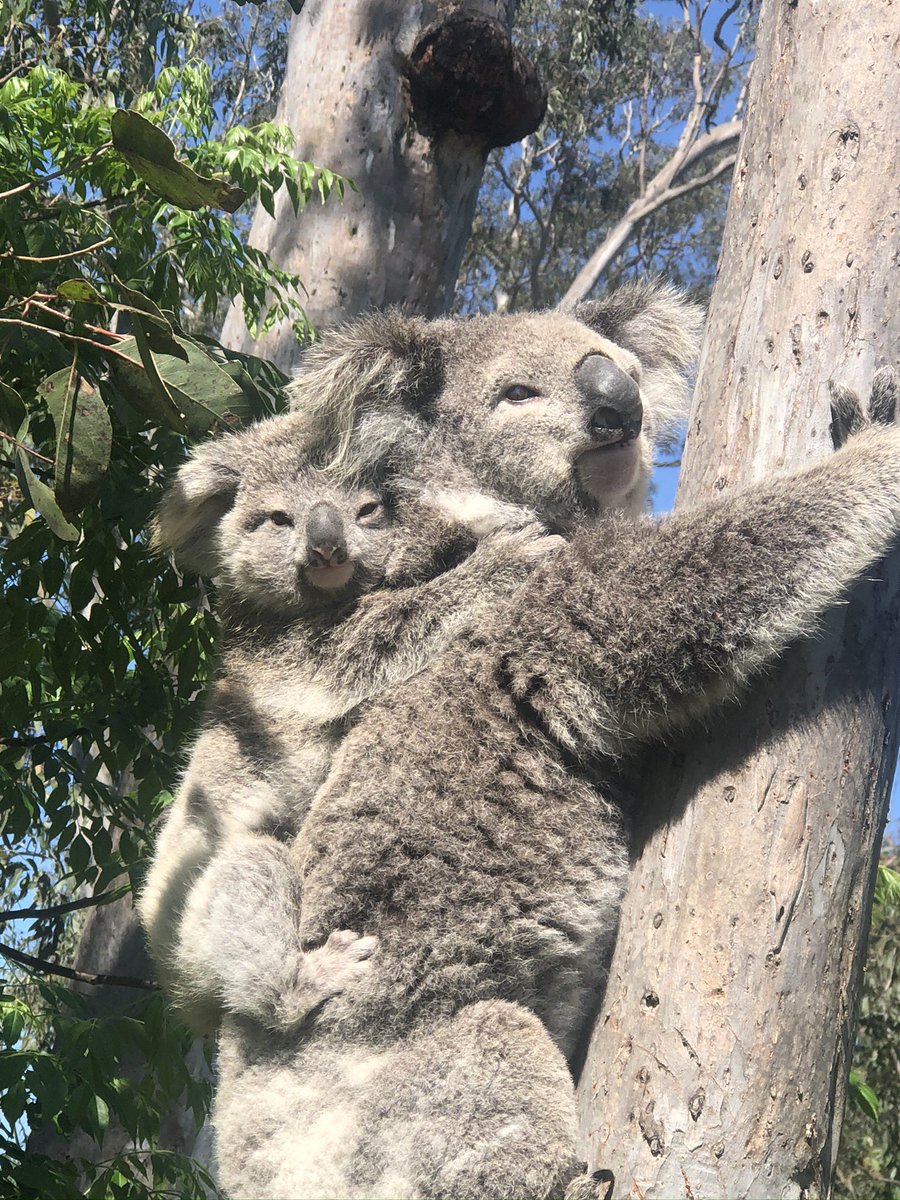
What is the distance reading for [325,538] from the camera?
294 centimetres

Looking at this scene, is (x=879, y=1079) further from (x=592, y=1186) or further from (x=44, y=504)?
(x=44, y=504)

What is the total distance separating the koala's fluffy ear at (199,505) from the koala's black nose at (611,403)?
3.33ft

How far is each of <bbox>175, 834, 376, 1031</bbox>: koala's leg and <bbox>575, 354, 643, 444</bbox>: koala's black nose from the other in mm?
1330

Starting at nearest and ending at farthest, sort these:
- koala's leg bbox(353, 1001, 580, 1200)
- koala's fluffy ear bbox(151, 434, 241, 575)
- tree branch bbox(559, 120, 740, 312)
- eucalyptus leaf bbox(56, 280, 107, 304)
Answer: koala's leg bbox(353, 1001, 580, 1200)
eucalyptus leaf bbox(56, 280, 107, 304)
koala's fluffy ear bbox(151, 434, 241, 575)
tree branch bbox(559, 120, 740, 312)

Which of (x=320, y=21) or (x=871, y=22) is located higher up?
(x=320, y=21)

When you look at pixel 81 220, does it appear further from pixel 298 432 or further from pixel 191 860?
pixel 191 860

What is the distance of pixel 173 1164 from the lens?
3814mm

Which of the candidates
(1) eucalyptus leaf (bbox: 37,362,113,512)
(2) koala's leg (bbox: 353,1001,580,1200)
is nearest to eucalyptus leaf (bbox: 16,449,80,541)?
(1) eucalyptus leaf (bbox: 37,362,113,512)

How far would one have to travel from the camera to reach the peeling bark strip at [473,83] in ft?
16.4

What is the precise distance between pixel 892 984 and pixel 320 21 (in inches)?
304

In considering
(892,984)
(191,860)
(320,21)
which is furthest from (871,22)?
(892,984)

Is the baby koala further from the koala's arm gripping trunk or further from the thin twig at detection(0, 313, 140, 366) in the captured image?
the thin twig at detection(0, 313, 140, 366)

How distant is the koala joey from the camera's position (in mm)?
2258

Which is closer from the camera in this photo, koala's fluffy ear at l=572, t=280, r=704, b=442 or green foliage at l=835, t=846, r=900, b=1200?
koala's fluffy ear at l=572, t=280, r=704, b=442
